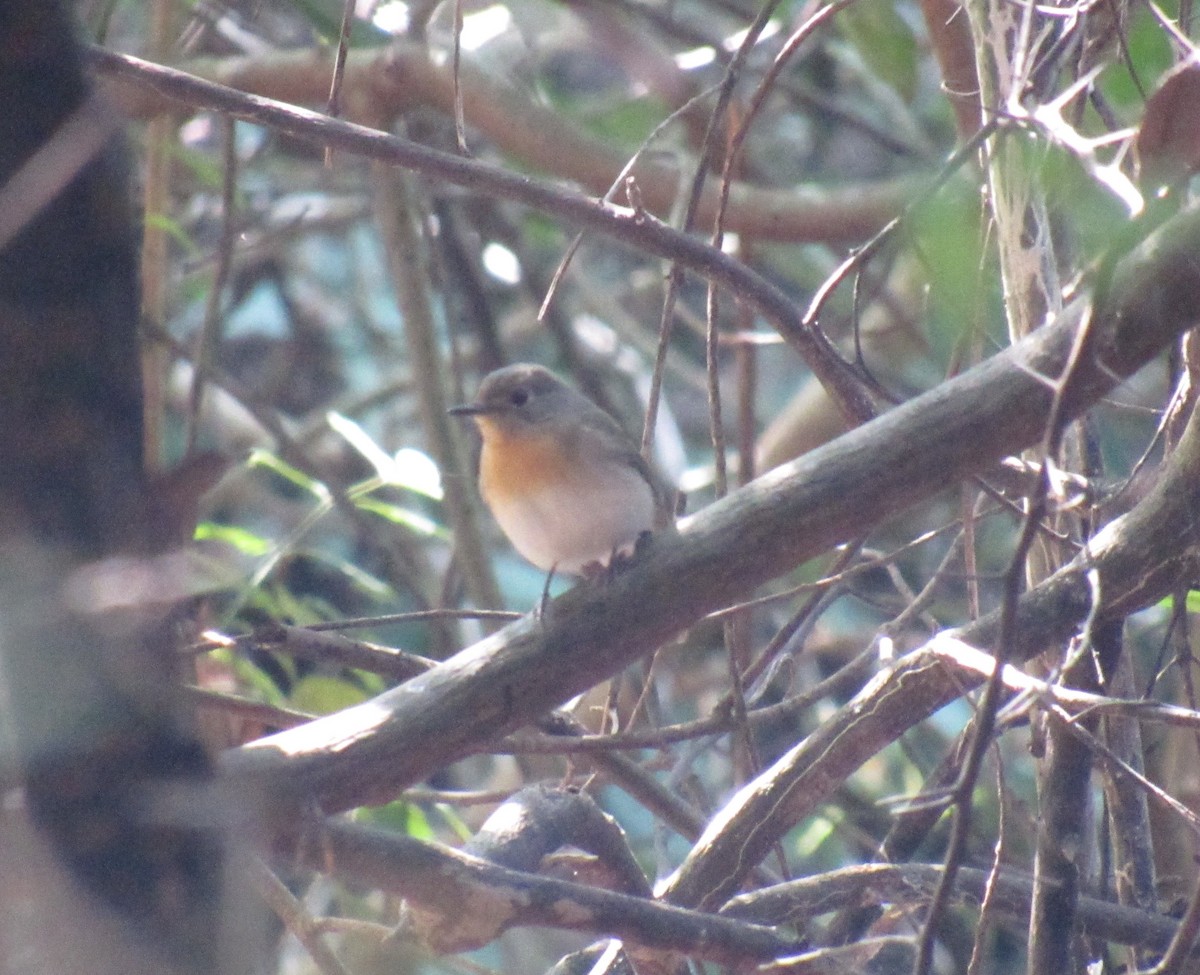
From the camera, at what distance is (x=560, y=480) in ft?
12.1

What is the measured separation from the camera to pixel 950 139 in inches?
271

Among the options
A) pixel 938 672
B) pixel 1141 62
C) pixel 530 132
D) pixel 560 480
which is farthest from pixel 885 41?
pixel 938 672

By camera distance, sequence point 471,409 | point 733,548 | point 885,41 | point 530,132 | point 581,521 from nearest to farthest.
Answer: point 733,548, point 885,41, point 581,521, point 471,409, point 530,132

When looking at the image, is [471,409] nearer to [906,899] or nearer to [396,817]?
[396,817]

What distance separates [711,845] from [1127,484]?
936 millimetres

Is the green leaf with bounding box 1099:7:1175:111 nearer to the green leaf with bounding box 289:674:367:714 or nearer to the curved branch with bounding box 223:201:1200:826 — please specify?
the curved branch with bounding box 223:201:1200:826

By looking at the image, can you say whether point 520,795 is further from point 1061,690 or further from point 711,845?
point 1061,690

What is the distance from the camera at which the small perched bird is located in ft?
11.9

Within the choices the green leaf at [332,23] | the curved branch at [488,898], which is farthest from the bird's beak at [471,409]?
the curved branch at [488,898]

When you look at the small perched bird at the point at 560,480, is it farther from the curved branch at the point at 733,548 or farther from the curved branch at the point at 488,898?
the curved branch at the point at 488,898

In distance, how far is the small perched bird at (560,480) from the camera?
3.63 m

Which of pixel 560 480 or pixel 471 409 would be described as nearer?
pixel 560 480

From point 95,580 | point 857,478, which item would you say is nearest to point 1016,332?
point 857,478

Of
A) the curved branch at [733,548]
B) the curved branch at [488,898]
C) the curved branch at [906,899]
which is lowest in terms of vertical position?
the curved branch at [906,899]
